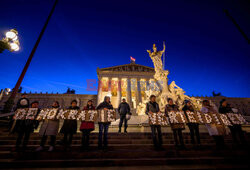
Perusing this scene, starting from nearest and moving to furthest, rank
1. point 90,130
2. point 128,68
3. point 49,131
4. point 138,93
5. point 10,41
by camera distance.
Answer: point 49,131, point 90,130, point 10,41, point 138,93, point 128,68

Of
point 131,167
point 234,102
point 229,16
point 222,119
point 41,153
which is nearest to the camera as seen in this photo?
point 131,167

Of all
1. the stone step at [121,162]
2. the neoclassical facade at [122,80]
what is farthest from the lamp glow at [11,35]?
the neoclassical facade at [122,80]

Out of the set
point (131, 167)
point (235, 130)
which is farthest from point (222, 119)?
point (131, 167)

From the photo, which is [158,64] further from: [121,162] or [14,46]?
[14,46]

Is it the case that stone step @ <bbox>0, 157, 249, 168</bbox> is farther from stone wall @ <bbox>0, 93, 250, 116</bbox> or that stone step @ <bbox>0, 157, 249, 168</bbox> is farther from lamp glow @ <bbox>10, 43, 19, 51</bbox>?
stone wall @ <bbox>0, 93, 250, 116</bbox>

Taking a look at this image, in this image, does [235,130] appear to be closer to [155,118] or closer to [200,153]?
[200,153]

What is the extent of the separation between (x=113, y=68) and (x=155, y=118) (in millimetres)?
32811

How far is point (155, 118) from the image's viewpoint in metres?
4.46

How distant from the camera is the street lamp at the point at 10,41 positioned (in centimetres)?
491

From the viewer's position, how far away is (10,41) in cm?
512

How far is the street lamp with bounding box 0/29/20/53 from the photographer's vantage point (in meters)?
4.91

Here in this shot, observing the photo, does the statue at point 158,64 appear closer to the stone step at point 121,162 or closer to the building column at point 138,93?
the stone step at point 121,162

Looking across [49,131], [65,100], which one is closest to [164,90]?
[49,131]

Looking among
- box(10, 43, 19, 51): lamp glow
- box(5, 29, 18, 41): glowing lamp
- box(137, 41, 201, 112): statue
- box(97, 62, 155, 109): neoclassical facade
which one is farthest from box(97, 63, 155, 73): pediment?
box(5, 29, 18, 41): glowing lamp
